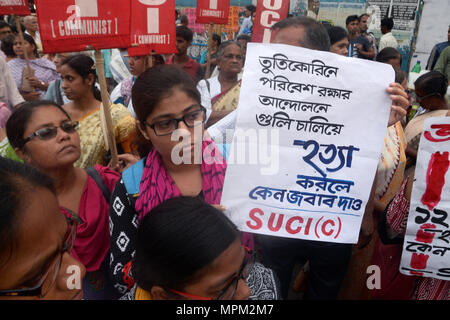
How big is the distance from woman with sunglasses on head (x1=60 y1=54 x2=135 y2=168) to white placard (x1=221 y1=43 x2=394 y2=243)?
136cm

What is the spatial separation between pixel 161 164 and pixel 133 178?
0.15 meters

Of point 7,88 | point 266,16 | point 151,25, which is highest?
point 266,16

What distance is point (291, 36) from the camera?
183cm

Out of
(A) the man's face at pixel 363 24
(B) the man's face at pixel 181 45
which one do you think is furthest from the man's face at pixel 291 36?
(A) the man's face at pixel 363 24

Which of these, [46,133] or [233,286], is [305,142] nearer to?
[233,286]

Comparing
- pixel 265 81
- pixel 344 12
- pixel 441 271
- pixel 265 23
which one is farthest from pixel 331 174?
pixel 344 12

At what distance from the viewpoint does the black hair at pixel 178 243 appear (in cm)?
104

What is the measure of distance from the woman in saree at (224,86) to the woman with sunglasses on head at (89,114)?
2.36ft

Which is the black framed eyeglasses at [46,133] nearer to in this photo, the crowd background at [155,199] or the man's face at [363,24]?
the crowd background at [155,199]

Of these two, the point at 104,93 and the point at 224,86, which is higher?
the point at 104,93

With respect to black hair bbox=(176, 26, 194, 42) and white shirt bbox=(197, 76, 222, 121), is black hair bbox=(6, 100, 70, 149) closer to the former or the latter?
white shirt bbox=(197, 76, 222, 121)

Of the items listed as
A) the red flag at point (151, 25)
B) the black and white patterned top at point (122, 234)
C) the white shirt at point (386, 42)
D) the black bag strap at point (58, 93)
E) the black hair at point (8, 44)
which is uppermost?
the red flag at point (151, 25)

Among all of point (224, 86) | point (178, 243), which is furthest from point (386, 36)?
point (178, 243)

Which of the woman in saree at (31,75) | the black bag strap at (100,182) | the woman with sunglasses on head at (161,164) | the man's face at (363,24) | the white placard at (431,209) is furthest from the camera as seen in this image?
the man's face at (363,24)
